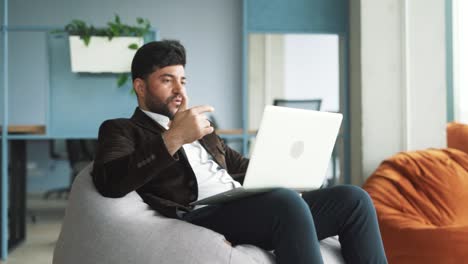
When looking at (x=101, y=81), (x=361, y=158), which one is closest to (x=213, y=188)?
(x=361, y=158)

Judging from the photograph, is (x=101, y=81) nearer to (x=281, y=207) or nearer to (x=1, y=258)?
(x=1, y=258)

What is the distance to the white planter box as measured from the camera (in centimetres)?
385

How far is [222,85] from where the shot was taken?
26.2 ft

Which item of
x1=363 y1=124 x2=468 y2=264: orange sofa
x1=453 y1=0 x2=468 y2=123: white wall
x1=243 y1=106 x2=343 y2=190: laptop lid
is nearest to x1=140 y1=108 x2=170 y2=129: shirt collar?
x1=243 y1=106 x2=343 y2=190: laptop lid

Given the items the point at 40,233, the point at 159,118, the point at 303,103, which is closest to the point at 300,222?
the point at 159,118

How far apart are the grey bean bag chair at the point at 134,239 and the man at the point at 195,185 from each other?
0.16 feet

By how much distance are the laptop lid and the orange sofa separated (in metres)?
1.01

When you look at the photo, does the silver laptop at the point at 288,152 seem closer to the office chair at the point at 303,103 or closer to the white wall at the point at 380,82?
the white wall at the point at 380,82

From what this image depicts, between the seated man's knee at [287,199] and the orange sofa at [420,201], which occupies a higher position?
the seated man's knee at [287,199]

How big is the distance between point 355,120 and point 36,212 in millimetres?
4074

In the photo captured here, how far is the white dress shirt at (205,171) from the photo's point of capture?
6.53 feet

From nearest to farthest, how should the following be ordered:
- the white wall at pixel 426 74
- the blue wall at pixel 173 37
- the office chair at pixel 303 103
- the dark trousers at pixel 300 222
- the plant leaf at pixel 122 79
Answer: the dark trousers at pixel 300 222
the white wall at pixel 426 74
the plant leaf at pixel 122 79
the office chair at pixel 303 103
the blue wall at pixel 173 37

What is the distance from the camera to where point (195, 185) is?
76.0 inches

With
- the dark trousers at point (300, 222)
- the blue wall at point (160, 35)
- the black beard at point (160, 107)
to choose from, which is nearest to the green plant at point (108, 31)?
the black beard at point (160, 107)
